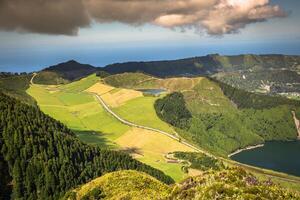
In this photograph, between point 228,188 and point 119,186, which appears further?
point 119,186

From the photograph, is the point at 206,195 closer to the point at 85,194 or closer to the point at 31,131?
the point at 85,194

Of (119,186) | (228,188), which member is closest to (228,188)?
(228,188)

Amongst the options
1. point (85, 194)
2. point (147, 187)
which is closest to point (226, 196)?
point (147, 187)

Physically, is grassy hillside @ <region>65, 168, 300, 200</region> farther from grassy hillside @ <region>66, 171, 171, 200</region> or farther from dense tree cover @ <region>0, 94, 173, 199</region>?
dense tree cover @ <region>0, 94, 173, 199</region>

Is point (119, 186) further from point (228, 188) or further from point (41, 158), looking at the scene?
point (41, 158)

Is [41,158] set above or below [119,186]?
below

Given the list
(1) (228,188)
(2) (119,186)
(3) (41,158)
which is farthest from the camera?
(3) (41,158)
